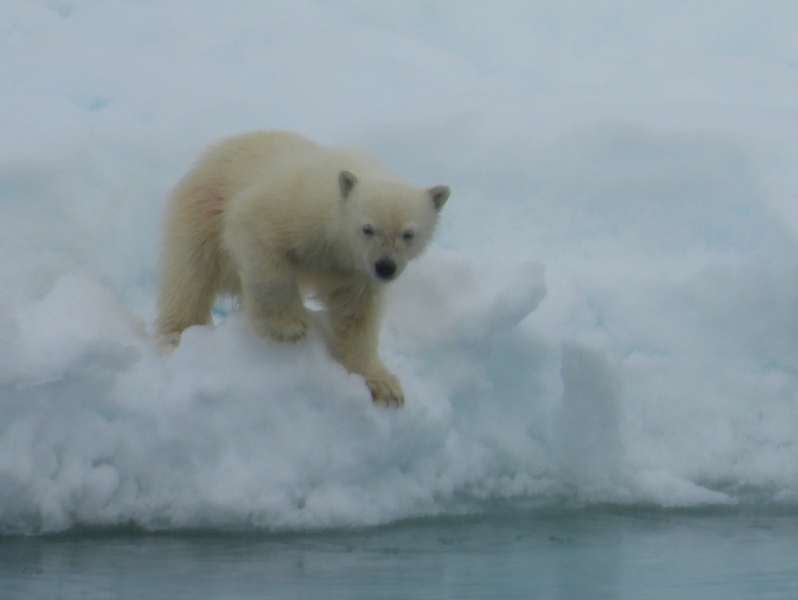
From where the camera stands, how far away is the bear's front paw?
4117mm

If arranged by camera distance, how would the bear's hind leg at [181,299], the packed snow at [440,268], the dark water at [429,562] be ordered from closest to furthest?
1. the dark water at [429,562]
2. the packed snow at [440,268]
3. the bear's hind leg at [181,299]

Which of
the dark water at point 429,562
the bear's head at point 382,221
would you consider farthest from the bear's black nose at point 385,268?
the dark water at point 429,562

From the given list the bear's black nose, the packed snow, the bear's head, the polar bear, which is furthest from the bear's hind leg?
the bear's black nose

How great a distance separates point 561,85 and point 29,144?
11.9 ft

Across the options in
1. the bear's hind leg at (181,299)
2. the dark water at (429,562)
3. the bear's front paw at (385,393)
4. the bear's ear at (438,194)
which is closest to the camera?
the dark water at (429,562)

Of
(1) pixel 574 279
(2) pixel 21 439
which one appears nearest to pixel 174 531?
(2) pixel 21 439

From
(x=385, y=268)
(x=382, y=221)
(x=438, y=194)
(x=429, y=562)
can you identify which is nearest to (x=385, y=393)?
(x=385, y=268)

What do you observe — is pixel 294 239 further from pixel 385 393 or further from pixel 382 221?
pixel 385 393

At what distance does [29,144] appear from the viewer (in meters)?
5.79

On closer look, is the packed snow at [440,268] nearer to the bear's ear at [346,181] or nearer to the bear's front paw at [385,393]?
the bear's front paw at [385,393]

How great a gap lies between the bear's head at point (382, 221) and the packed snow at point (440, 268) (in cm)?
41

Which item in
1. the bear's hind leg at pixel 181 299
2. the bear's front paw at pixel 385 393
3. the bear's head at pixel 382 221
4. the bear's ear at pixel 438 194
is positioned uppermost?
the bear's ear at pixel 438 194

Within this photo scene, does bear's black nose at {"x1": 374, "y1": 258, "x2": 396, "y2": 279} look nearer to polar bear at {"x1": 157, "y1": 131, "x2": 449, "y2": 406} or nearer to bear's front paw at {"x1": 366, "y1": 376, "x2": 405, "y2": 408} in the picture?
polar bear at {"x1": 157, "y1": 131, "x2": 449, "y2": 406}

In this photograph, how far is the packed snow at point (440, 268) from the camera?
3.71m
